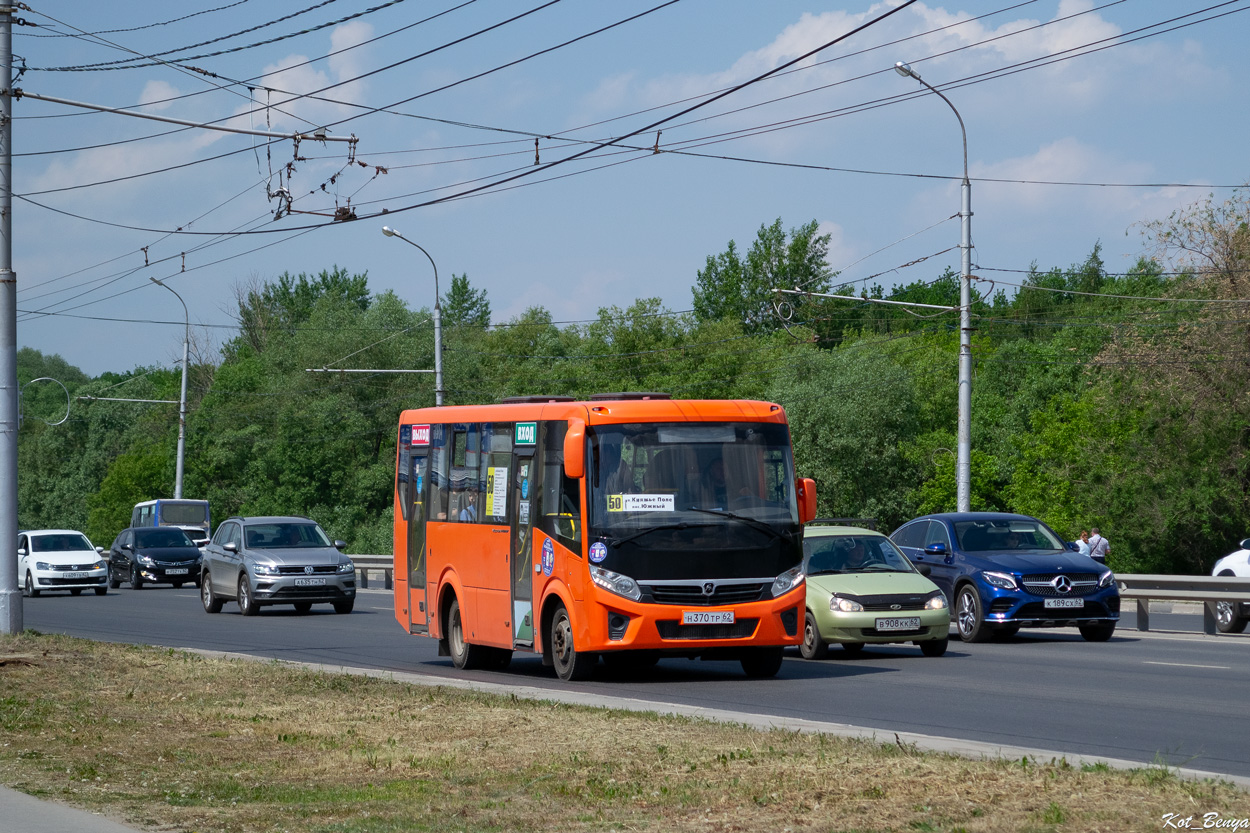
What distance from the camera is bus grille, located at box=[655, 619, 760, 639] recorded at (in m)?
15.1

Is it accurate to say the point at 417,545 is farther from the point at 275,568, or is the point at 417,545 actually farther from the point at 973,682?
the point at 275,568

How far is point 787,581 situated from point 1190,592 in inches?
438

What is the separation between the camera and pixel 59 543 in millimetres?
40750

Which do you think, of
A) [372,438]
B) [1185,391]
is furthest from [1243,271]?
[372,438]

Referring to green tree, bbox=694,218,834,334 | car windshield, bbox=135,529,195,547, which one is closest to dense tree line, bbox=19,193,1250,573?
green tree, bbox=694,218,834,334

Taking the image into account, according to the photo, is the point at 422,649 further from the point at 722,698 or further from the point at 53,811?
the point at 53,811

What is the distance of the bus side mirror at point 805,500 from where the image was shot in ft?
52.0

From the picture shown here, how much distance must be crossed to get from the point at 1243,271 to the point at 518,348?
6058cm

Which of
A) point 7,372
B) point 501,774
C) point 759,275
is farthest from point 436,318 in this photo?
point 759,275

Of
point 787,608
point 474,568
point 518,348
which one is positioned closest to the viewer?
point 787,608

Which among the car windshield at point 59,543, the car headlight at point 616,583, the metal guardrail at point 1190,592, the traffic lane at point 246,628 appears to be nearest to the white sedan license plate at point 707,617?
the car headlight at point 616,583

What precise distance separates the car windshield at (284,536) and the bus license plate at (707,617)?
15.7 meters

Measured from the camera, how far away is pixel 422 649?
20.9 metres

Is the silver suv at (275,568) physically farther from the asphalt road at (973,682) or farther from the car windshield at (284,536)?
the asphalt road at (973,682)
